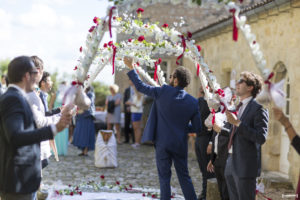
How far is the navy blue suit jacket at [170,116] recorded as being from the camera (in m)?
5.93

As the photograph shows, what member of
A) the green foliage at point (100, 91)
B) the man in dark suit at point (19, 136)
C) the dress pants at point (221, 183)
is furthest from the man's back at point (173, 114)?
the green foliage at point (100, 91)

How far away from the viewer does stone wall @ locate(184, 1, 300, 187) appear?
29.5 ft

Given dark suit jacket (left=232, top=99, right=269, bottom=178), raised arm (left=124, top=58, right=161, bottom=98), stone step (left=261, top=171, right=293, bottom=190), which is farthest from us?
stone step (left=261, top=171, right=293, bottom=190)

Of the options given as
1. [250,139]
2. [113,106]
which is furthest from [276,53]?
[113,106]

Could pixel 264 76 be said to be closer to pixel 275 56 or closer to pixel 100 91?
pixel 275 56

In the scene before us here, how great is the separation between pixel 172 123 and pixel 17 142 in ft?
9.17

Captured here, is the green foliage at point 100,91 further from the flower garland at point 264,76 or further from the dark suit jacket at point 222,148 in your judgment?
the flower garland at point 264,76

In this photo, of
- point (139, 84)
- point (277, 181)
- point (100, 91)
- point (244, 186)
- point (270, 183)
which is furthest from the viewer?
point (100, 91)

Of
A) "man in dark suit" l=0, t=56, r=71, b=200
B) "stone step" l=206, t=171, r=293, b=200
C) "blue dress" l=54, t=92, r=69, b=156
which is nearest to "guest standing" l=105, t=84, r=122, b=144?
"blue dress" l=54, t=92, r=69, b=156

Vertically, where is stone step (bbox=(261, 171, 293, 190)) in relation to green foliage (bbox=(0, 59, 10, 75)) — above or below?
below

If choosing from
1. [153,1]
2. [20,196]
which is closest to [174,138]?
[153,1]

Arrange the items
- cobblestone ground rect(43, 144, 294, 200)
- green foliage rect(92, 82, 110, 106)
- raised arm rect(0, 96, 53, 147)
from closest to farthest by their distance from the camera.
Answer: raised arm rect(0, 96, 53, 147) → cobblestone ground rect(43, 144, 294, 200) → green foliage rect(92, 82, 110, 106)

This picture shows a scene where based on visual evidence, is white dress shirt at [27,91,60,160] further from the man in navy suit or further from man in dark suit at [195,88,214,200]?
man in dark suit at [195,88,214,200]

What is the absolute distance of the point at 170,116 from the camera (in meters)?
5.97
